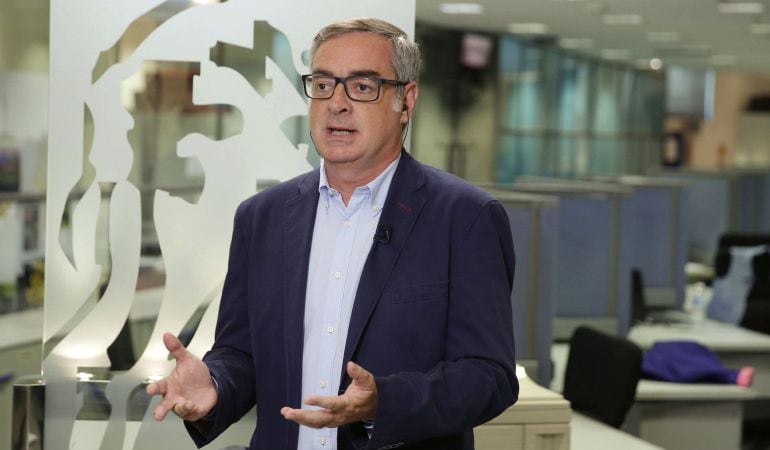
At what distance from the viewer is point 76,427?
2875 millimetres

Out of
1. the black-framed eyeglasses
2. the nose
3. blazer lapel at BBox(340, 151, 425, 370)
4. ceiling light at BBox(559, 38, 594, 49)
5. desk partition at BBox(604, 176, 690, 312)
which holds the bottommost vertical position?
desk partition at BBox(604, 176, 690, 312)

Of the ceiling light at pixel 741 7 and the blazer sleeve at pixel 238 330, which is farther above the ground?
the ceiling light at pixel 741 7

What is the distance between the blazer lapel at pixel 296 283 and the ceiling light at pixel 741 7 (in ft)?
34.4

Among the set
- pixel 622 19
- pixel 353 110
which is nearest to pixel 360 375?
pixel 353 110

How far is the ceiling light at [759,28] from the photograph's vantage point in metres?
13.9

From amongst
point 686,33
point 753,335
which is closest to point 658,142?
point 686,33

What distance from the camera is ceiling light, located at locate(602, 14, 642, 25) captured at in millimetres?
13352

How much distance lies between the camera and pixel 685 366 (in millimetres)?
5008

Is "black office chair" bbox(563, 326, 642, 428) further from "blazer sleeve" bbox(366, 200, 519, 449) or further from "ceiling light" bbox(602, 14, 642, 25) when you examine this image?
"ceiling light" bbox(602, 14, 642, 25)

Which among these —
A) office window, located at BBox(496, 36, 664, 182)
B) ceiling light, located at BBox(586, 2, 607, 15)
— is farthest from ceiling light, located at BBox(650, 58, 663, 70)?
ceiling light, located at BBox(586, 2, 607, 15)

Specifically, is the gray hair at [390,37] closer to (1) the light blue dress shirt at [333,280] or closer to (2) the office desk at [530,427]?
(1) the light blue dress shirt at [333,280]

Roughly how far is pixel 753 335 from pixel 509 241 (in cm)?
471

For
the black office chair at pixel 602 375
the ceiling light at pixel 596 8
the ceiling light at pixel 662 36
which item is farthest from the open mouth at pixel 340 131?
the ceiling light at pixel 662 36

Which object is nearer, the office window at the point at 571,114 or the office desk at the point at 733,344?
the office desk at the point at 733,344
